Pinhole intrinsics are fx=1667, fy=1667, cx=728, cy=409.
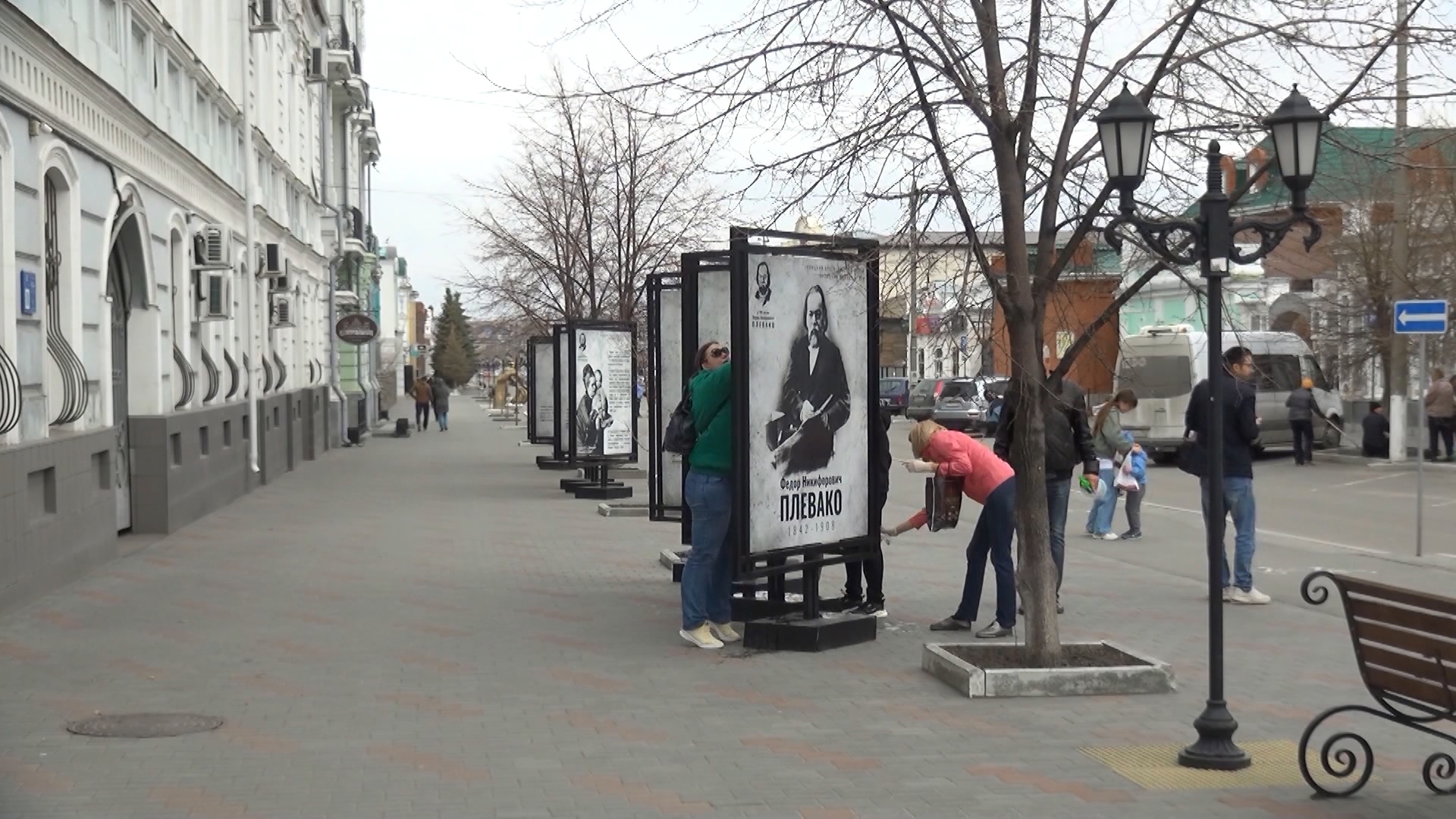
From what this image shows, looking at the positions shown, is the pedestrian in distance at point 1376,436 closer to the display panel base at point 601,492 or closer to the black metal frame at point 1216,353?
the display panel base at point 601,492

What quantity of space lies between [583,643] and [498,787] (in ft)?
12.5

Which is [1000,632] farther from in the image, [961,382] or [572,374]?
[961,382]

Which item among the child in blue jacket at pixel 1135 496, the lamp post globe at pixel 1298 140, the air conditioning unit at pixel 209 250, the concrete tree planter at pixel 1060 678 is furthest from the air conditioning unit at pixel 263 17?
the lamp post globe at pixel 1298 140

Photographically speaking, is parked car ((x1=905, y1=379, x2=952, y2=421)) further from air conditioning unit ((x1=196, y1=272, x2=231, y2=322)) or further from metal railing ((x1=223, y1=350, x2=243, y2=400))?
air conditioning unit ((x1=196, y1=272, x2=231, y2=322))

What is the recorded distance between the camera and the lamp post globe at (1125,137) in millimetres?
7504

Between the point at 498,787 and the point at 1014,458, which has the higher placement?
the point at 1014,458

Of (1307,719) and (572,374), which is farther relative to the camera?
(572,374)

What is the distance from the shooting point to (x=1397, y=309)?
17812mm

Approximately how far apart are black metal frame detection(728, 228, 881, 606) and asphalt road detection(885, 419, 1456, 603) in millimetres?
3998

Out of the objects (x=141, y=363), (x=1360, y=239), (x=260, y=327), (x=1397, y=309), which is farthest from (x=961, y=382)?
(x=141, y=363)

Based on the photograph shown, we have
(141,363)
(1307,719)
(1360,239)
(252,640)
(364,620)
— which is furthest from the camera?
(1360,239)

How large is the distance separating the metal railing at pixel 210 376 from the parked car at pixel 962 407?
29.2 m

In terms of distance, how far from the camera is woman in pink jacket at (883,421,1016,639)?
1077cm

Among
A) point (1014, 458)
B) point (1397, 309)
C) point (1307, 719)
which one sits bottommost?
point (1307, 719)
